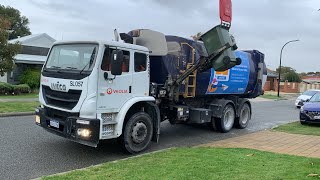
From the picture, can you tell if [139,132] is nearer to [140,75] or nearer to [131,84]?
[131,84]

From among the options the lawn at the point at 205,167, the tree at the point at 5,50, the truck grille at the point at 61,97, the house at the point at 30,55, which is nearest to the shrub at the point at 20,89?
the house at the point at 30,55

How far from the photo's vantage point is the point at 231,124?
42.6 ft

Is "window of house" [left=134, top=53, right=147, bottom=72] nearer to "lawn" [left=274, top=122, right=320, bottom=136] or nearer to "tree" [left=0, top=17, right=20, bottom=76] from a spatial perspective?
"lawn" [left=274, top=122, right=320, bottom=136]

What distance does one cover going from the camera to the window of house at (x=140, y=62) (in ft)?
28.1

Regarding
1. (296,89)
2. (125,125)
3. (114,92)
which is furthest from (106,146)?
(296,89)

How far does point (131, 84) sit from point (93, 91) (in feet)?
3.76

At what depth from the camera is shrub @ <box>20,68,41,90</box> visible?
101 feet

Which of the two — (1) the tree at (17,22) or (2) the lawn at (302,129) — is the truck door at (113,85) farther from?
(1) the tree at (17,22)

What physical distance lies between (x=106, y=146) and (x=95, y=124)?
6.39 ft

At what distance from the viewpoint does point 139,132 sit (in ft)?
27.9

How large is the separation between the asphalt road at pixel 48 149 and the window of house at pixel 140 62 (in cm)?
204

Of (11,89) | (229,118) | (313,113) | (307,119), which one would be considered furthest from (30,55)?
(313,113)

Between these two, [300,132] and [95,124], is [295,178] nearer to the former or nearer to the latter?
[95,124]

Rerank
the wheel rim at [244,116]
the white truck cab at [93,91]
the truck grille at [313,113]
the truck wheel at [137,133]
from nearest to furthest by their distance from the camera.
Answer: the white truck cab at [93,91] → the truck wheel at [137,133] → the wheel rim at [244,116] → the truck grille at [313,113]
